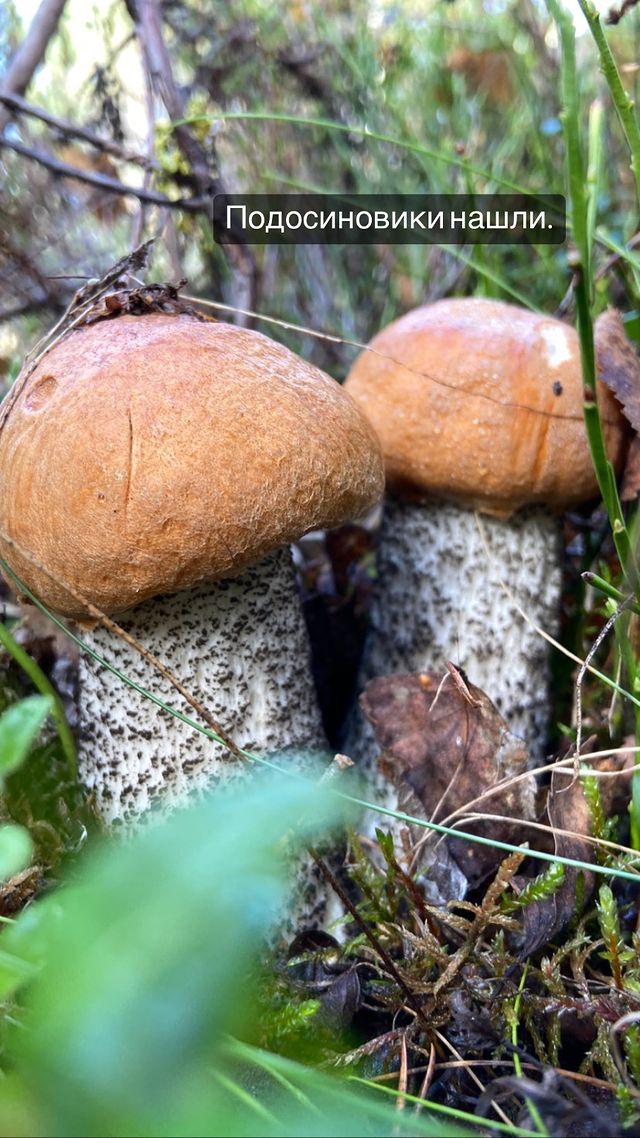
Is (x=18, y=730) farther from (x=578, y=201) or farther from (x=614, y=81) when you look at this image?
(x=614, y=81)

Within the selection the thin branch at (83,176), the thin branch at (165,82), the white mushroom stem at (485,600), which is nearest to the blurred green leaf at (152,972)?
the white mushroom stem at (485,600)

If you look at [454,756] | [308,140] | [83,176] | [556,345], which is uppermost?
[308,140]

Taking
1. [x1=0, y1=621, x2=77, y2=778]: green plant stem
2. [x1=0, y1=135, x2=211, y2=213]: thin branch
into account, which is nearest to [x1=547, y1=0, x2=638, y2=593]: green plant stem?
[x1=0, y1=621, x2=77, y2=778]: green plant stem

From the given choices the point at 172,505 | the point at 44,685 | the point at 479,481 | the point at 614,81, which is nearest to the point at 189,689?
the point at 44,685

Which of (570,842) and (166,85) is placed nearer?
(570,842)

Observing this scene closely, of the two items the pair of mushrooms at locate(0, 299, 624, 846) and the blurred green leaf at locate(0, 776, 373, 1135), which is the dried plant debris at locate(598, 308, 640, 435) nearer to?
the pair of mushrooms at locate(0, 299, 624, 846)

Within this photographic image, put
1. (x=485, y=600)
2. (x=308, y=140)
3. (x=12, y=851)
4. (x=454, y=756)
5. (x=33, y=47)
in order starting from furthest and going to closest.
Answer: (x=308, y=140) → (x=33, y=47) → (x=485, y=600) → (x=454, y=756) → (x=12, y=851)

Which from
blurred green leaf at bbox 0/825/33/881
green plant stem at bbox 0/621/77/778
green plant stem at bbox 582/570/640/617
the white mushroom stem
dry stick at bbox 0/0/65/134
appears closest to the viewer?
blurred green leaf at bbox 0/825/33/881
